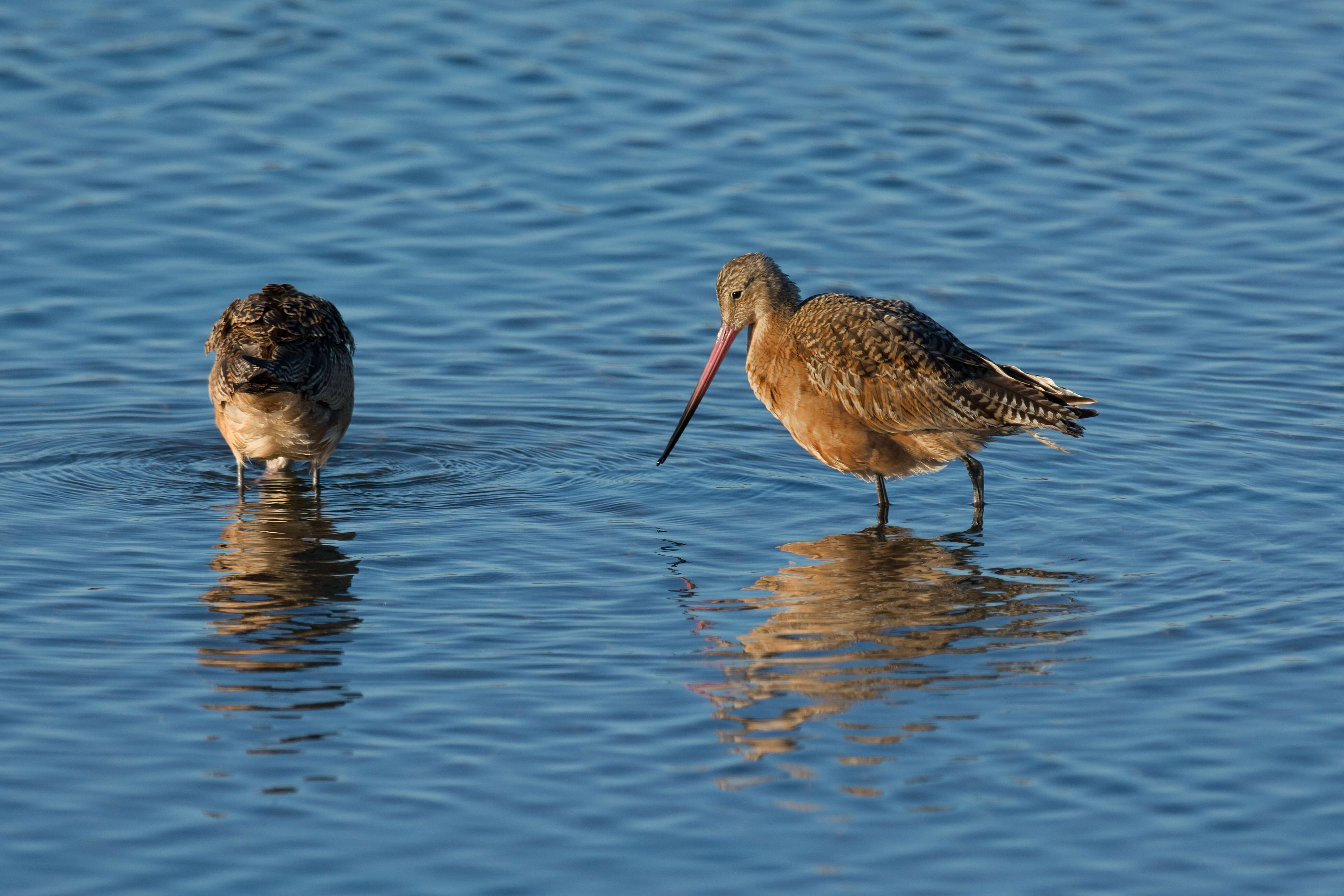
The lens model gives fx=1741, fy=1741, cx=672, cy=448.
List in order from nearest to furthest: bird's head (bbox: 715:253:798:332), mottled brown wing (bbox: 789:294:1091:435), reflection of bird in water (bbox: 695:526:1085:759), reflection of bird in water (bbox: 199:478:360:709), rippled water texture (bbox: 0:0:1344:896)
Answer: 1. rippled water texture (bbox: 0:0:1344:896)
2. reflection of bird in water (bbox: 695:526:1085:759)
3. reflection of bird in water (bbox: 199:478:360:709)
4. mottled brown wing (bbox: 789:294:1091:435)
5. bird's head (bbox: 715:253:798:332)

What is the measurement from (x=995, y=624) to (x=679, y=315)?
16.9 ft

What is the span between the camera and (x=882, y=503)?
29.9 ft

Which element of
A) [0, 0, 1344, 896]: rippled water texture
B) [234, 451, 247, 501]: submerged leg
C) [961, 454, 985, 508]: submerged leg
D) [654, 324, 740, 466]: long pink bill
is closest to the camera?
[0, 0, 1344, 896]: rippled water texture

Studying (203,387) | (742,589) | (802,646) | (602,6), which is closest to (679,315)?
(203,387)

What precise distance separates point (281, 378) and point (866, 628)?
3331mm

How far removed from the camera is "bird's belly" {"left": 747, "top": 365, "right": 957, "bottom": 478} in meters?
9.01

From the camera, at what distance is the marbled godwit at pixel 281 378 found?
8875 mm

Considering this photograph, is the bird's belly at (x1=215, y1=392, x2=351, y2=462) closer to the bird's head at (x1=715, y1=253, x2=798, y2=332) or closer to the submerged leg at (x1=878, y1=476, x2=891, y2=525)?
the bird's head at (x1=715, y1=253, x2=798, y2=332)

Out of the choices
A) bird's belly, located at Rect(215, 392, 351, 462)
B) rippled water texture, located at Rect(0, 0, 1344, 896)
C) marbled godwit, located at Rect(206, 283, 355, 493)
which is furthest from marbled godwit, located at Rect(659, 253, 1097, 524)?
bird's belly, located at Rect(215, 392, 351, 462)

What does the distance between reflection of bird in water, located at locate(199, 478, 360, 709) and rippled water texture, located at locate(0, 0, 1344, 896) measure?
0.12 feet

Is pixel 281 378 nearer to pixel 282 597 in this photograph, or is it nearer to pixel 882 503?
pixel 282 597

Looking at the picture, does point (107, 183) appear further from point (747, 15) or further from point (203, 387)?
point (747, 15)

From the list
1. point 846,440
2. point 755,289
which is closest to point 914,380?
point 846,440

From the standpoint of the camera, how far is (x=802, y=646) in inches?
281
